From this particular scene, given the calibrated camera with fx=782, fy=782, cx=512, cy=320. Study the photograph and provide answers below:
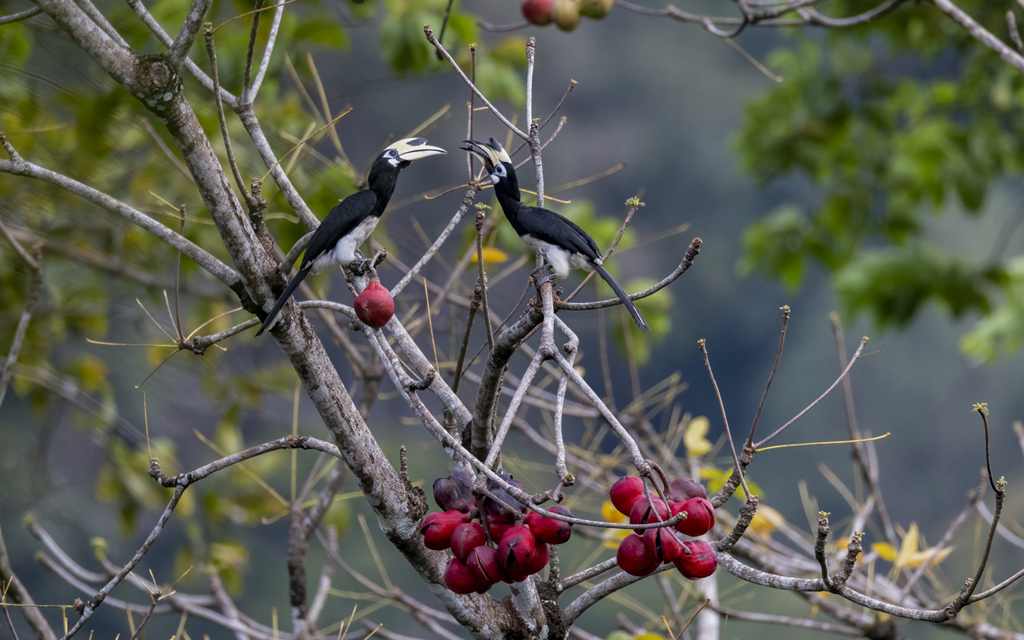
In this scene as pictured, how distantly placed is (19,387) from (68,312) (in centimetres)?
21

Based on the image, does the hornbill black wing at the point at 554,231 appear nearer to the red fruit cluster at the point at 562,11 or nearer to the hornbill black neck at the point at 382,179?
the hornbill black neck at the point at 382,179

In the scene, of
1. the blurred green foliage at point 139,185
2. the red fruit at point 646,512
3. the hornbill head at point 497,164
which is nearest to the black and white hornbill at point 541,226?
the hornbill head at point 497,164

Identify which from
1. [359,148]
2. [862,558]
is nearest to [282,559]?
[359,148]

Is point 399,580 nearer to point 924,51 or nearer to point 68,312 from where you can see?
point 68,312

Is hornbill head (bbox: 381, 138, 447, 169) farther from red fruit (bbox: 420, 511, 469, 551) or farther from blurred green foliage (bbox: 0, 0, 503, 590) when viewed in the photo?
blurred green foliage (bbox: 0, 0, 503, 590)

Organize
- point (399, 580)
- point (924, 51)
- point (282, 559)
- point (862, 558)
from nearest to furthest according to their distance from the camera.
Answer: point (862, 558), point (924, 51), point (282, 559), point (399, 580)

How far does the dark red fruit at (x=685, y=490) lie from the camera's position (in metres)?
0.63

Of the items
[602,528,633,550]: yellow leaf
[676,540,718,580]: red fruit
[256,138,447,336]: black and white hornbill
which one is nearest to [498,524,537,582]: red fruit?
[676,540,718,580]: red fruit

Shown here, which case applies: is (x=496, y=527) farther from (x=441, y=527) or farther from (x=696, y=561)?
(x=696, y=561)

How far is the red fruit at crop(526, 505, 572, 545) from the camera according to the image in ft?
1.92

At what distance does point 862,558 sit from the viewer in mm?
1112

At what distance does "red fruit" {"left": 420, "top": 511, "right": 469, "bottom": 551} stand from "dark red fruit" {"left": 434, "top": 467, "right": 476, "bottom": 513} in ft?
0.05

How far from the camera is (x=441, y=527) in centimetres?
62

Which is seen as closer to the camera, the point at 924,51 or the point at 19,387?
the point at 19,387
